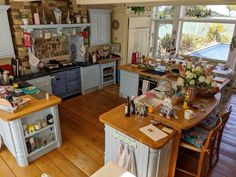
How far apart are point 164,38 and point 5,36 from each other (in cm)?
487

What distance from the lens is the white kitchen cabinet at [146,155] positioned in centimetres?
206

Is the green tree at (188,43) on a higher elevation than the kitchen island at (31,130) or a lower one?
higher

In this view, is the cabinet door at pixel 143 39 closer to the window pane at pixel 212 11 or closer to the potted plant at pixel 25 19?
the window pane at pixel 212 11

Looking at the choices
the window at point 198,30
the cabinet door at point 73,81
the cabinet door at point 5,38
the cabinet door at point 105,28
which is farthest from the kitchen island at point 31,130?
the window at point 198,30

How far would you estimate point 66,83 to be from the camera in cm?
487

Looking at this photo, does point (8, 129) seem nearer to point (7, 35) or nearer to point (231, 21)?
point (7, 35)

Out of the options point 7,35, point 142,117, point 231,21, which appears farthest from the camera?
point 231,21

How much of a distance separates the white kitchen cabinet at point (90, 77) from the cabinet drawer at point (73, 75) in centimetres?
14

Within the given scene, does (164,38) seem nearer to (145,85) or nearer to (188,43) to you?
(188,43)

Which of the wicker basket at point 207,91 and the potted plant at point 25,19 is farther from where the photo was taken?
the potted plant at point 25,19

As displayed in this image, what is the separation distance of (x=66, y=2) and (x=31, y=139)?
12.0 ft

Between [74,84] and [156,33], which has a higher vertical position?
[156,33]

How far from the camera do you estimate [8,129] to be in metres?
2.66

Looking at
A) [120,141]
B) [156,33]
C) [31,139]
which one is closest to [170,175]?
[120,141]
